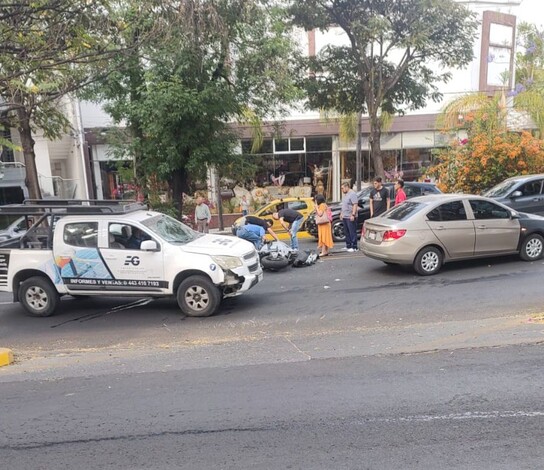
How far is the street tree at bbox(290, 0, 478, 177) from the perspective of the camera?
15.5 metres

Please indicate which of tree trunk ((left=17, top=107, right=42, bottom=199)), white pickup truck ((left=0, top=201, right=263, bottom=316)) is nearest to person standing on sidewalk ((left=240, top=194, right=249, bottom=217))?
tree trunk ((left=17, top=107, right=42, bottom=199))

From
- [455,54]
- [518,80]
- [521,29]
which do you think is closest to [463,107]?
[455,54]

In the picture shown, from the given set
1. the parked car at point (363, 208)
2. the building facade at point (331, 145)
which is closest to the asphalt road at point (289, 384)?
the parked car at point (363, 208)

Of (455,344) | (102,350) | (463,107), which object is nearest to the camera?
(455,344)

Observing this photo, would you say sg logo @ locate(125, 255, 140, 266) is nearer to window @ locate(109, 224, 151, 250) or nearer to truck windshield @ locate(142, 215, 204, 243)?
window @ locate(109, 224, 151, 250)

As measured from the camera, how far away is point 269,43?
14.6 meters

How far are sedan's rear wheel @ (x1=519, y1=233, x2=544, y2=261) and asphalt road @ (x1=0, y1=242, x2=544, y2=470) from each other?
5.95 feet

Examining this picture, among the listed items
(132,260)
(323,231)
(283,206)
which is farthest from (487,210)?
(283,206)

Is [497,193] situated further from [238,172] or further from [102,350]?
[102,350]

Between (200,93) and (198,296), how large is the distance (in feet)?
26.0

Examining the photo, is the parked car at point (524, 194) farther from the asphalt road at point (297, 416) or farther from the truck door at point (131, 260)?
the truck door at point (131, 260)

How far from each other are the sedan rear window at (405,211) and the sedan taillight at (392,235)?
1.31 feet

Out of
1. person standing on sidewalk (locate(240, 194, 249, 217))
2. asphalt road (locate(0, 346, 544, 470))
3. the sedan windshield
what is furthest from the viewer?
person standing on sidewalk (locate(240, 194, 249, 217))

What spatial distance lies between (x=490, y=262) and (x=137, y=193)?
11755 millimetres
